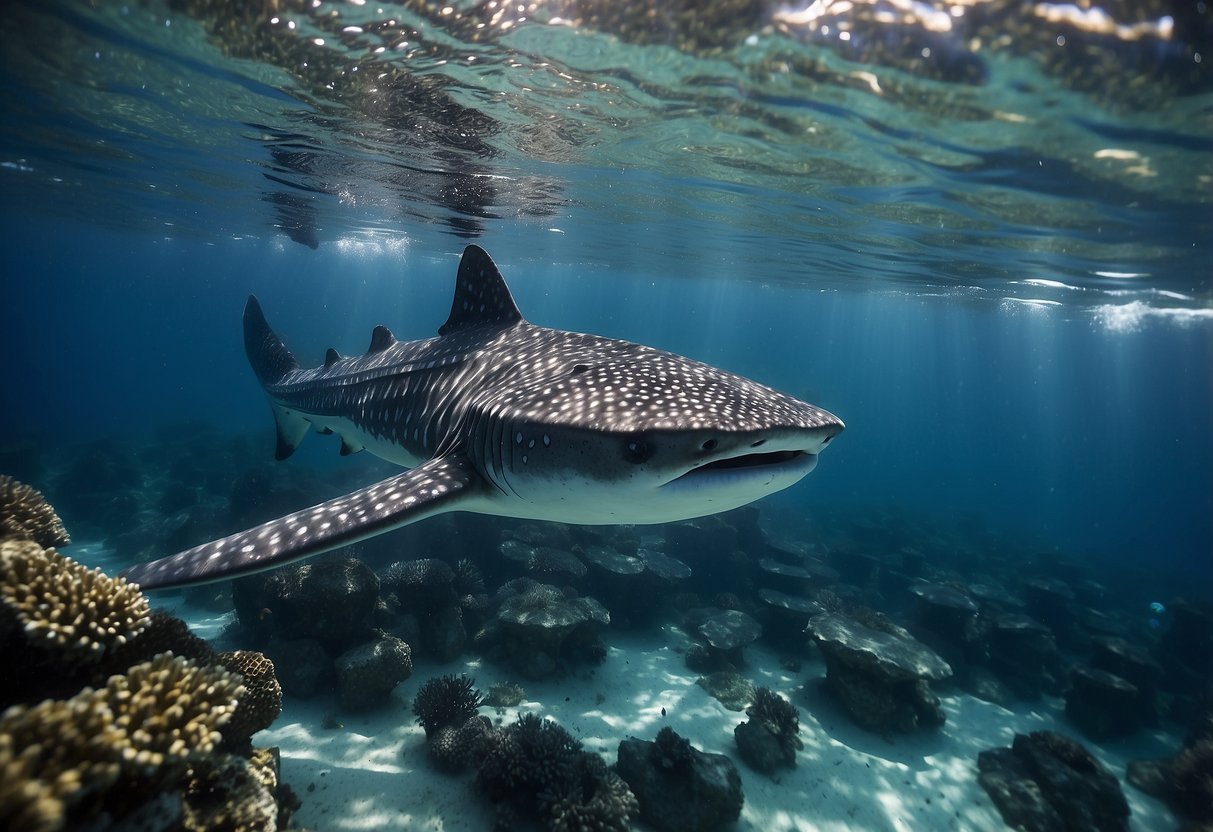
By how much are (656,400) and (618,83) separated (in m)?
8.19

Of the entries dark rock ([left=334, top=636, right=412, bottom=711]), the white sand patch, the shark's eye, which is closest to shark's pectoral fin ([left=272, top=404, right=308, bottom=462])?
dark rock ([left=334, top=636, right=412, bottom=711])

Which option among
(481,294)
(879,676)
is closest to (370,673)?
(481,294)

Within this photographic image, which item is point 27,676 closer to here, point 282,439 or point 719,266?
point 282,439

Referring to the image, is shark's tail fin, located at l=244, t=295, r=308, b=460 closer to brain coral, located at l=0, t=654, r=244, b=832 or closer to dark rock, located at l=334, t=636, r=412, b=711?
dark rock, located at l=334, t=636, r=412, b=711

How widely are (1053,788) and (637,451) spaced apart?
9.18 m

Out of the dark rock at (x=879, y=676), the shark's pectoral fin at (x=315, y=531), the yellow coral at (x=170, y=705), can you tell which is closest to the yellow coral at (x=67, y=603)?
the shark's pectoral fin at (x=315, y=531)

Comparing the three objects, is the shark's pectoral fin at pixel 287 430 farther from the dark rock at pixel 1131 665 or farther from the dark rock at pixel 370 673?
the dark rock at pixel 1131 665

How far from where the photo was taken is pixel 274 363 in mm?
9820

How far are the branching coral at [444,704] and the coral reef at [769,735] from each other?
12.3ft

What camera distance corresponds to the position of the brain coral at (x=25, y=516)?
417cm

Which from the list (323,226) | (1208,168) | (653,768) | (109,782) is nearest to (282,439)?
(653,768)

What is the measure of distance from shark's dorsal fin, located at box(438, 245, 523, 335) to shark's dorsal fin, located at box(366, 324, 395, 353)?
5.41 feet

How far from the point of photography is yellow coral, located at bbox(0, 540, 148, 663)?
2588 millimetres

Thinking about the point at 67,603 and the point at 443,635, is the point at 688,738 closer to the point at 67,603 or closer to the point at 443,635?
the point at 443,635
